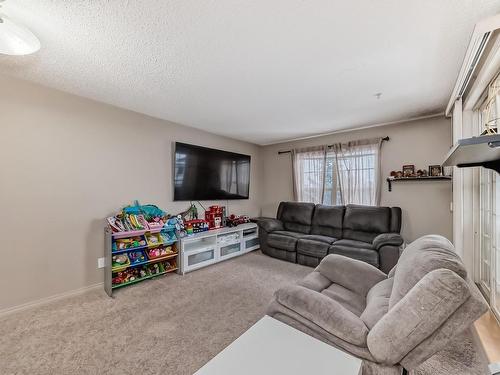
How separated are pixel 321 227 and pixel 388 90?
8.29 feet

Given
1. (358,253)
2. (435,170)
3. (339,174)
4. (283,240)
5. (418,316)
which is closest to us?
(418,316)

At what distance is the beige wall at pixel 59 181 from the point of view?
2.26 m

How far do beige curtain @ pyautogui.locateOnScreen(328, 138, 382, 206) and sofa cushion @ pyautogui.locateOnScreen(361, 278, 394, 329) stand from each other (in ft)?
8.18

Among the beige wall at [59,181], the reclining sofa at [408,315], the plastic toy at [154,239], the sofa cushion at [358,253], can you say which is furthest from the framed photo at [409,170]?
the beige wall at [59,181]

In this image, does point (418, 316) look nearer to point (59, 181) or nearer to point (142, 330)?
point (142, 330)

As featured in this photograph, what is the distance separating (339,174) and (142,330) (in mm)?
3883

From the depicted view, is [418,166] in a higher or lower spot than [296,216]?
higher

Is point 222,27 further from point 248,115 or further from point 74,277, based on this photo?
point 74,277

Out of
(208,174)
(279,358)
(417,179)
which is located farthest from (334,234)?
(279,358)

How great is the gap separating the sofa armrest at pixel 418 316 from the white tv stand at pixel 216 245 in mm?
2754

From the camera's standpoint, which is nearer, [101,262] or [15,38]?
[15,38]

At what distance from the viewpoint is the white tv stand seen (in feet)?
11.0

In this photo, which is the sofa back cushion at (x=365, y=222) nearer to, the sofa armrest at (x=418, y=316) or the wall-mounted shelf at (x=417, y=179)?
the wall-mounted shelf at (x=417, y=179)

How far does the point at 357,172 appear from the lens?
4.05 meters
